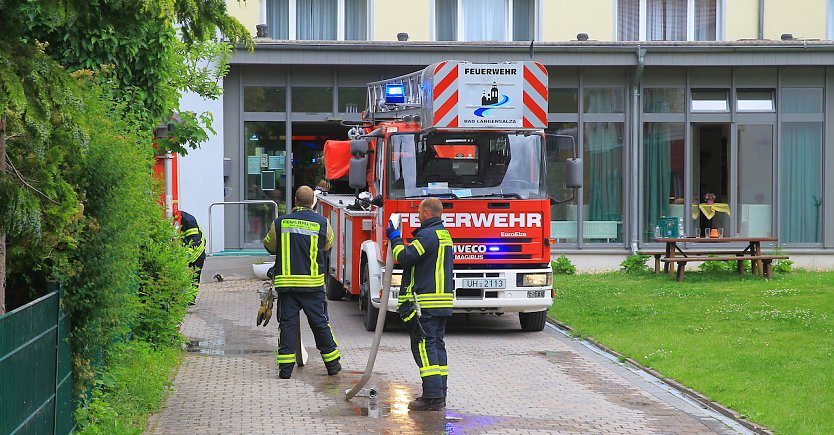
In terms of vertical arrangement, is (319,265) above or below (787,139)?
below

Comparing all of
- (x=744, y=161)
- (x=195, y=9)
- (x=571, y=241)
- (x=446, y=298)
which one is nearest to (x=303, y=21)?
(x=571, y=241)

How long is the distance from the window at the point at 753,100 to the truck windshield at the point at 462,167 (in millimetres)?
11873

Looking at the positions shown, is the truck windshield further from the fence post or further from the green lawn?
the fence post

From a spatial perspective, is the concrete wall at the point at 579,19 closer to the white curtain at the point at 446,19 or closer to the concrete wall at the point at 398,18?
the white curtain at the point at 446,19

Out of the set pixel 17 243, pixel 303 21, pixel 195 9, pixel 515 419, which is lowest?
pixel 515 419

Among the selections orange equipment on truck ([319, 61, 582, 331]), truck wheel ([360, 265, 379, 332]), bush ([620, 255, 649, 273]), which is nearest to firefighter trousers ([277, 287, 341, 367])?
orange equipment on truck ([319, 61, 582, 331])

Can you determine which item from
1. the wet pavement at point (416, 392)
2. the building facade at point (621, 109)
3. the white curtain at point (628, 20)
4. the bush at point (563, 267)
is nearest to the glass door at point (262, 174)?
the building facade at point (621, 109)

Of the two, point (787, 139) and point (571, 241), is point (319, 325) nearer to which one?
point (571, 241)

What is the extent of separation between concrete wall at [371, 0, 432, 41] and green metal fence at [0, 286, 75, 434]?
58.7ft

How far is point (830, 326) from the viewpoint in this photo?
1446 cm

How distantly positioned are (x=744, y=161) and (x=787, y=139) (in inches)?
40.9

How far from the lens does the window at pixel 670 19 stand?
25.4m

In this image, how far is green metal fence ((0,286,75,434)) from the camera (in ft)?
18.5

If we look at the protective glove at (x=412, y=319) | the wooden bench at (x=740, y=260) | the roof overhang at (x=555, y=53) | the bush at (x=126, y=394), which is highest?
the roof overhang at (x=555, y=53)
